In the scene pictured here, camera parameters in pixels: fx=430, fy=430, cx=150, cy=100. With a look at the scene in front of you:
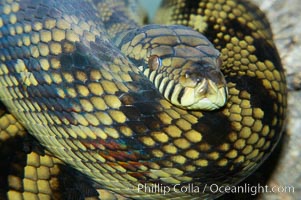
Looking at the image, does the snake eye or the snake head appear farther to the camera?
the snake eye

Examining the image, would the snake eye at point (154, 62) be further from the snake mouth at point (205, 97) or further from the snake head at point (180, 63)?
the snake mouth at point (205, 97)

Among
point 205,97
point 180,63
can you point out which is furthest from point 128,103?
point 180,63

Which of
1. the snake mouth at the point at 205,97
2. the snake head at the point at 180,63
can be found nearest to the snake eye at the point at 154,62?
the snake head at the point at 180,63

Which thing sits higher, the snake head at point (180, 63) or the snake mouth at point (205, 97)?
the snake head at point (180, 63)

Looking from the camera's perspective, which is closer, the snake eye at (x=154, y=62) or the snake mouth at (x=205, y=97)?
the snake mouth at (x=205, y=97)

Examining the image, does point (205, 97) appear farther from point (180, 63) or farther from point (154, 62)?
point (154, 62)

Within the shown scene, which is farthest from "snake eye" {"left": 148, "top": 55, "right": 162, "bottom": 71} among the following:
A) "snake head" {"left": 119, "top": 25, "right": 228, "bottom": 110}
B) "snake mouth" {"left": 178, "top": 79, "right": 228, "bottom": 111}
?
"snake mouth" {"left": 178, "top": 79, "right": 228, "bottom": 111}

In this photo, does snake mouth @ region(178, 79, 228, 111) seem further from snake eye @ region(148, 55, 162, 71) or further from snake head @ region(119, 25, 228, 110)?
snake eye @ region(148, 55, 162, 71)

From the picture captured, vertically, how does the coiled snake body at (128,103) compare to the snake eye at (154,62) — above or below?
below
